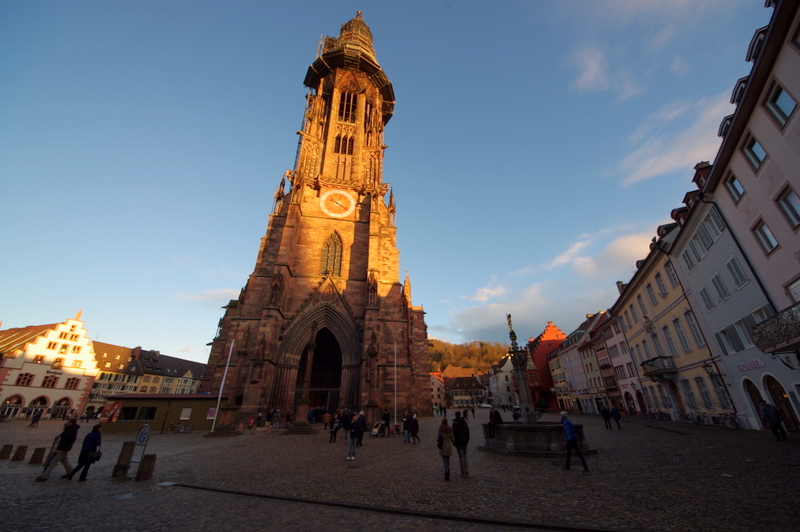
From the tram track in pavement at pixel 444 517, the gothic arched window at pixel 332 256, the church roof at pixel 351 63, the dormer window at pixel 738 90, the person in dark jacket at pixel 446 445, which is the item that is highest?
the church roof at pixel 351 63

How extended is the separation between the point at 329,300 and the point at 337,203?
34.6 feet

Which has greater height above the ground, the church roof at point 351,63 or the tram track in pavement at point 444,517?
the church roof at point 351,63

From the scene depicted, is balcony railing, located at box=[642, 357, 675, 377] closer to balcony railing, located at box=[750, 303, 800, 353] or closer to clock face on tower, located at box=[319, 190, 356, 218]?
balcony railing, located at box=[750, 303, 800, 353]

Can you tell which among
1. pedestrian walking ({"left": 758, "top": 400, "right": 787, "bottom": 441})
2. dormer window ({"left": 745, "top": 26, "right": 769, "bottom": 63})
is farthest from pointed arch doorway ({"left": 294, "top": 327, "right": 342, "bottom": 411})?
dormer window ({"left": 745, "top": 26, "right": 769, "bottom": 63})

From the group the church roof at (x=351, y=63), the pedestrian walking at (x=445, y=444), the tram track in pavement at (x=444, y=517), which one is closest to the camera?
the tram track in pavement at (x=444, y=517)

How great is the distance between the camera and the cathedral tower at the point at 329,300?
23.1 meters

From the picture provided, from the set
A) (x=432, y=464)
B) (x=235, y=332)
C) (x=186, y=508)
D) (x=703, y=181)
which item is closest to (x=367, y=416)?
(x=235, y=332)

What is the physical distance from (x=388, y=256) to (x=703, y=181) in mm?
21362

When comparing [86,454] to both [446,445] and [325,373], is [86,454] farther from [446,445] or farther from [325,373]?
[325,373]

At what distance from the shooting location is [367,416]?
20.7 metres

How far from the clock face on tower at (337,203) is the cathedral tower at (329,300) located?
96mm

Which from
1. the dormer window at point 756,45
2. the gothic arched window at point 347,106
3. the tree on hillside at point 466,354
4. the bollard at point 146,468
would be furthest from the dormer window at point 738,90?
the tree on hillside at point 466,354

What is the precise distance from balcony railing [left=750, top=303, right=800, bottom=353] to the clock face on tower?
92.6 ft

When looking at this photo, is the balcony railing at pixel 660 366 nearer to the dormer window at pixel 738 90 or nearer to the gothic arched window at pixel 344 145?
the dormer window at pixel 738 90
